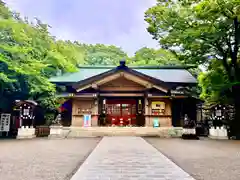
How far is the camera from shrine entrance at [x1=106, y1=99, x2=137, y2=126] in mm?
16141

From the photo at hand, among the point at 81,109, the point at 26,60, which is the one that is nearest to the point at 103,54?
the point at 81,109

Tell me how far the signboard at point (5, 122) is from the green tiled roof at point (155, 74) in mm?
4179

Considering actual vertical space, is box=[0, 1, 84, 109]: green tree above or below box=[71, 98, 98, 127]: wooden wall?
above

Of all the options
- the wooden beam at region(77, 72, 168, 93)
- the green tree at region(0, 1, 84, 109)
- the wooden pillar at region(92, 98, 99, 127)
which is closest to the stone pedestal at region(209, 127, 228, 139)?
the wooden beam at region(77, 72, 168, 93)

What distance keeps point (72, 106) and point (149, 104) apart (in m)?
5.63

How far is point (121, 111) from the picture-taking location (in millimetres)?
16328

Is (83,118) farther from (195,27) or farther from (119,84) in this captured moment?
(195,27)

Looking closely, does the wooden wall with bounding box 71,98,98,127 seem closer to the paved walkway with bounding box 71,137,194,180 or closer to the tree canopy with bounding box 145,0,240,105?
the tree canopy with bounding box 145,0,240,105

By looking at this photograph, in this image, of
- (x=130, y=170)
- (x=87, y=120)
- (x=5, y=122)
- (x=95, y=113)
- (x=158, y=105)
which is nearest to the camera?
(x=130, y=170)

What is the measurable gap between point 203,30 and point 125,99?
7.53 metres

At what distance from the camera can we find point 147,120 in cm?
1445

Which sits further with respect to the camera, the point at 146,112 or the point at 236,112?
the point at 146,112

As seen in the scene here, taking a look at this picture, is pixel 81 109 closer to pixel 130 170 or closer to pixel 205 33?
pixel 205 33

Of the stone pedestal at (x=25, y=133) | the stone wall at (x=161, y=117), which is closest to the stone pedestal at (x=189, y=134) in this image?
the stone wall at (x=161, y=117)
